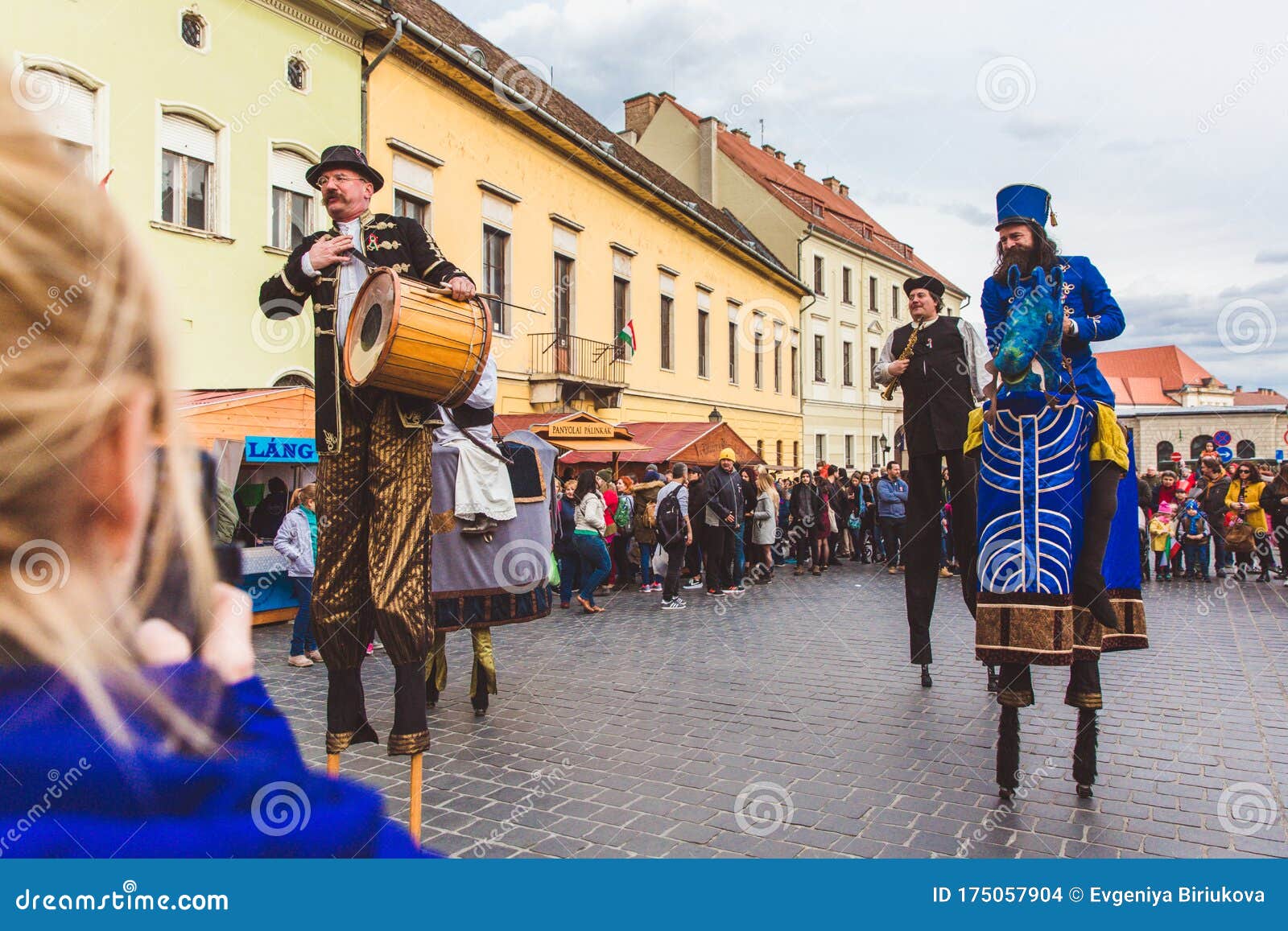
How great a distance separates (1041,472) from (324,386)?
2.84 metres

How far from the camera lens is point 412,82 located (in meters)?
16.8

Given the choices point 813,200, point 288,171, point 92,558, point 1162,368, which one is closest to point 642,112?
point 813,200

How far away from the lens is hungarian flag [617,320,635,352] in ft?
78.2

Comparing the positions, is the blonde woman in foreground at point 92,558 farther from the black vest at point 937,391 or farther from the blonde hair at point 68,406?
the black vest at point 937,391

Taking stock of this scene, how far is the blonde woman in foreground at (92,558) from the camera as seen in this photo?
2160mm

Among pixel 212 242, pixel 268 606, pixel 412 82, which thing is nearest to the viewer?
pixel 268 606

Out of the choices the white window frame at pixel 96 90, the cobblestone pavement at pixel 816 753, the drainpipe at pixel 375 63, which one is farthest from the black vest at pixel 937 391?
the drainpipe at pixel 375 63

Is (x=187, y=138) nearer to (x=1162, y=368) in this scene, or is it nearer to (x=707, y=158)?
(x=707, y=158)

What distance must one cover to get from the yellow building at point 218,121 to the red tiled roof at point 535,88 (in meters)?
Answer: 2.63

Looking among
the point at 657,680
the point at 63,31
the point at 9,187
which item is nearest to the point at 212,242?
the point at 63,31

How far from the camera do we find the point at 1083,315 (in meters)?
4.00

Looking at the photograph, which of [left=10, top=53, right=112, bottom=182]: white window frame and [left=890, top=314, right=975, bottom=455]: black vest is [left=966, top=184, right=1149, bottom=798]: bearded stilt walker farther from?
[left=10, top=53, right=112, bottom=182]: white window frame

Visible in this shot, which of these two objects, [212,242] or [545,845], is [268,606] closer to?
[212,242]

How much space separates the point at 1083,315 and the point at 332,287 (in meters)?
3.15
